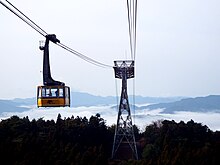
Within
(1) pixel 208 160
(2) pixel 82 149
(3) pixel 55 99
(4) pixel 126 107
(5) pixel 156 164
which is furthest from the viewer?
(2) pixel 82 149

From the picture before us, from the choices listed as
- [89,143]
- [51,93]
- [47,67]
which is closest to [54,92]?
[51,93]

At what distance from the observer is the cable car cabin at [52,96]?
2680cm

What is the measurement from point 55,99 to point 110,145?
42839mm

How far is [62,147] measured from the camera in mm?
53969

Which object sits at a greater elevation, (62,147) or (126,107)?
(126,107)

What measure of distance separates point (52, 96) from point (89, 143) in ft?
125

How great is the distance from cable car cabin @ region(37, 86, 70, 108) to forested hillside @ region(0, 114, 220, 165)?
1568cm

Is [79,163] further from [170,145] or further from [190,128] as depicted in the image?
[190,128]

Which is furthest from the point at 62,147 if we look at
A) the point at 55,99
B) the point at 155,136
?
the point at 55,99

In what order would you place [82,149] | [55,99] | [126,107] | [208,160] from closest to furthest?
1. [55,99]
2. [208,160]
3. [126,107]
4. [82,149]

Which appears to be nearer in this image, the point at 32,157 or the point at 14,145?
the point at 32,157

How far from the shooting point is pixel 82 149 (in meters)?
59.6

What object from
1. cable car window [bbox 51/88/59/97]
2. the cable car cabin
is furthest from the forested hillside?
cable car window [bbox 51/88/59/97]

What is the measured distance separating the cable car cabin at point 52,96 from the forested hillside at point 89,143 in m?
15.7
